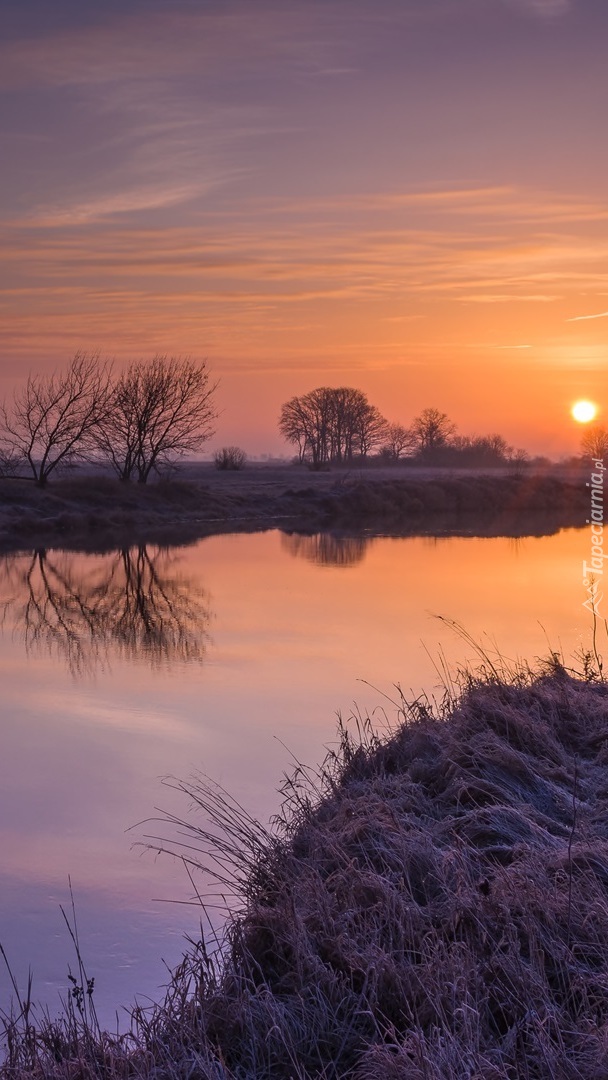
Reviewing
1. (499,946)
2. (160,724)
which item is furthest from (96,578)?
(499,946)

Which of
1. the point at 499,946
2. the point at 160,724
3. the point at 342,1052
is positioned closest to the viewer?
the point at 342,1052

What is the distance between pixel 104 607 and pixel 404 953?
42.6 feet

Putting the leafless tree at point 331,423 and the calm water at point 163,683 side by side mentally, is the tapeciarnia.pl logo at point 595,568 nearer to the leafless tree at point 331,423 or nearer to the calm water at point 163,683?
the calm water at point 163,683

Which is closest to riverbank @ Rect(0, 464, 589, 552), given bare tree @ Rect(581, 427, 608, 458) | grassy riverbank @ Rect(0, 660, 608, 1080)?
bare tree @ Rect(581, 427, 608, 458)

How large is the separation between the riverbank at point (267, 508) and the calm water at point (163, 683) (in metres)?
5.91

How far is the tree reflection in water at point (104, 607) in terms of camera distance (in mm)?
12914

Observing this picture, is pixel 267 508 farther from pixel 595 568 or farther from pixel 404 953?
pixel 404 953

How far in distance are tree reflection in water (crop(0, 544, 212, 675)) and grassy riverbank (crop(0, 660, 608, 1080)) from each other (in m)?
6.58

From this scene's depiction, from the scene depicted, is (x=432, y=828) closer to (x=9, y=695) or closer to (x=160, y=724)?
(x=160, y=724)

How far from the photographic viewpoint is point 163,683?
→ 1077 cm

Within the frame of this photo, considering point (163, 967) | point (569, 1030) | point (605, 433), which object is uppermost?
point (605, 433)

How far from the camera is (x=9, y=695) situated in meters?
10.2

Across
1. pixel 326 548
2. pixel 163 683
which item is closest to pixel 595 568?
pixel 326 548

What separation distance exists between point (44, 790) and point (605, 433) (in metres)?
50.3
